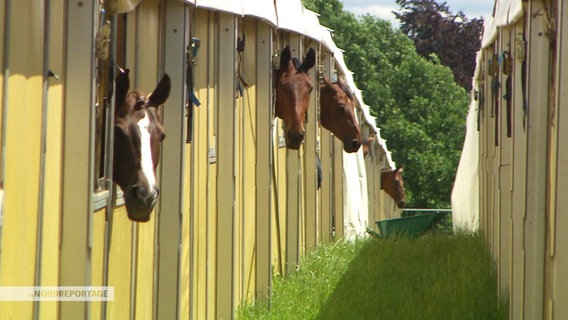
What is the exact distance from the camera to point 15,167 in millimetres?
4457

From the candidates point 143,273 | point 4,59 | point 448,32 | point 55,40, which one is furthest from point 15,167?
point 448,32

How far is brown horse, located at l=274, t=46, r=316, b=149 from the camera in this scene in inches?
444

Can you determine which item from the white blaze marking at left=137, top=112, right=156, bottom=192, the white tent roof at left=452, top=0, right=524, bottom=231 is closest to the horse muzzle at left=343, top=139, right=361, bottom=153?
the white tent roof at left=452, top=0, right=524, bottom=231

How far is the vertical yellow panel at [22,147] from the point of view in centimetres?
438

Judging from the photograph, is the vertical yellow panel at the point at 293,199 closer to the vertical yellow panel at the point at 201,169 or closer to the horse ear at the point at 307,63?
the horse ear at the point at 307,63

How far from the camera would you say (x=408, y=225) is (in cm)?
1842

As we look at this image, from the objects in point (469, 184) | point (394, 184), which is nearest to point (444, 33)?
point (394, 184)

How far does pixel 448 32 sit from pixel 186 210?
46.4 metres

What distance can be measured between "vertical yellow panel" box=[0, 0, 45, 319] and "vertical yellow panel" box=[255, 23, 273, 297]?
19.8ft

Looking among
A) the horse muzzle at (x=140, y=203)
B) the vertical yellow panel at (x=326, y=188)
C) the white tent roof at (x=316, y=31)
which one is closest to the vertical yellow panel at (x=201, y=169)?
the white tent roof at (x=316, y=31)

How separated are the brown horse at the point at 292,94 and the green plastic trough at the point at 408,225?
235 inches

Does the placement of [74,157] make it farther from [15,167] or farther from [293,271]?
[293,271]

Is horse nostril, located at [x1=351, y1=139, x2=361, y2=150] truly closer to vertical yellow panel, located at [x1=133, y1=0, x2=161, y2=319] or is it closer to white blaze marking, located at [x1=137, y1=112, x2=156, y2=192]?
vertical yellow panel, located at [x1=133, y1=0, x2=161, y2=319]

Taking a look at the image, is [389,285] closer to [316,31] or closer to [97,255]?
[316,31]
